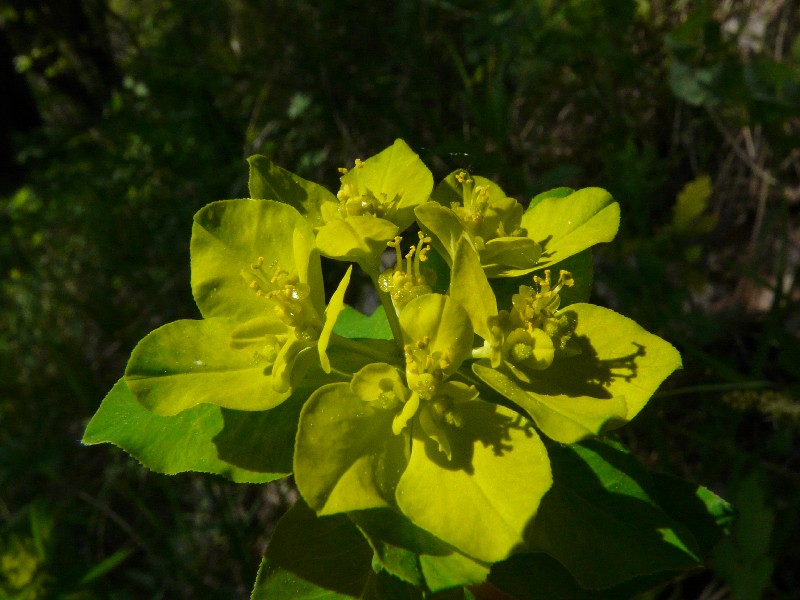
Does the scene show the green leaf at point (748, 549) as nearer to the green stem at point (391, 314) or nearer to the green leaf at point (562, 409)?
the green leaf at point (562, 409)

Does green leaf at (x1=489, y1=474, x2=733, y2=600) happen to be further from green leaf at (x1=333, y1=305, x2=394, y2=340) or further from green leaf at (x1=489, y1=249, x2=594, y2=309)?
green leaf at (x1=333, y1=305, x2=394, y2=340)

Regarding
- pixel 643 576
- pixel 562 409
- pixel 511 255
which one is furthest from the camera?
pixel 643 576

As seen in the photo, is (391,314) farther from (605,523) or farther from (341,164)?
(341,164)

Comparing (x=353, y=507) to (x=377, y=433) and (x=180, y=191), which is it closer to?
(x=377, y=433)

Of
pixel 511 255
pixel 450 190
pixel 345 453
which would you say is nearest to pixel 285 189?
pixel 450 190

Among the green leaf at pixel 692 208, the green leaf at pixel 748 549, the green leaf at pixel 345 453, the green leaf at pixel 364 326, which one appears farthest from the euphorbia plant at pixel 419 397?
the green leaf at pixel 692 208

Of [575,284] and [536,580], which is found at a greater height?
[575,284]
